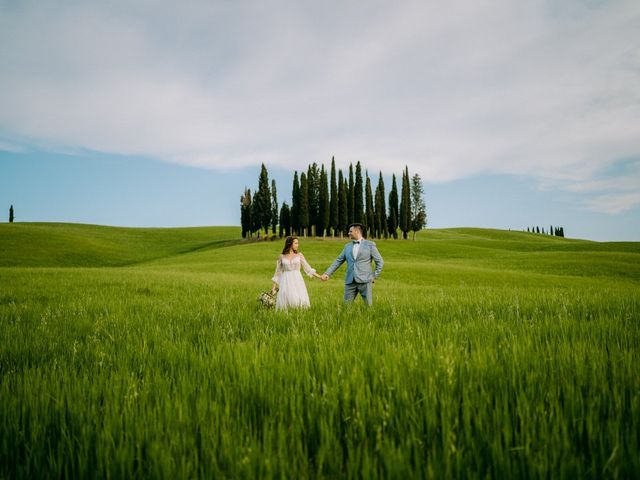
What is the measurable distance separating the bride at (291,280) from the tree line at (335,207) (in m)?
65.2

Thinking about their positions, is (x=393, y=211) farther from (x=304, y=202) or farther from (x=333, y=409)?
(x=333, y=409)

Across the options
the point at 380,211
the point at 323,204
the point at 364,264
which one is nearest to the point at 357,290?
the point at 364,264

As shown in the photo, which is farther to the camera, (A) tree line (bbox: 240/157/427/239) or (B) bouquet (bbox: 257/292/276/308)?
(A) tree line (bbox: 240/157/427/239)

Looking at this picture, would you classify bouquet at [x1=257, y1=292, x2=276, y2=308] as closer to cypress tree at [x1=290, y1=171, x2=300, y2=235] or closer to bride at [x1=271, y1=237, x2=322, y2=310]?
bride at [x1=271, y1=237, x2=322, y2=310]

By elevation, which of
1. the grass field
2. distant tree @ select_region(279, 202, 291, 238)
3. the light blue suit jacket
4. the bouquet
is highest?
distant tree @ select_region(279, 202, 291, 238)

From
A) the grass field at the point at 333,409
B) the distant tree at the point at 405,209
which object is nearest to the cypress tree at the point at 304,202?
the distant tree at the point at 405,209

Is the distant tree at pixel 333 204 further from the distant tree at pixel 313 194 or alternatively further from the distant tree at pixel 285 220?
the distant tree at pixel 285 220

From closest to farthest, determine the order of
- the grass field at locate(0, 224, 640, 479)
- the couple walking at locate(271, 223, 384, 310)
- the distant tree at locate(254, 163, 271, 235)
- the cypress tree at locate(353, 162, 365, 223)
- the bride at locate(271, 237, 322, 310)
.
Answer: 1. the grass field at locate(0, 224, 640, 479)
2. the bride at locate(271, 237, 322, 310)
3. the couple walking at locate(271, 223, 384, 310)
4. the cypress tree at locate(353, 162, 365, 223)
5. the distant tree at locate(254, 163, 271, 235)

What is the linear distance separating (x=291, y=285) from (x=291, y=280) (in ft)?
0.43

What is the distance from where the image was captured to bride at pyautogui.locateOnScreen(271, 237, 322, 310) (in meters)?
8.60

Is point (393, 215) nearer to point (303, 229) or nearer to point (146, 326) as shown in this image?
point (303, 229)

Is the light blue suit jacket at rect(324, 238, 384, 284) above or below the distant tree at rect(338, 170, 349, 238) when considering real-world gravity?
below

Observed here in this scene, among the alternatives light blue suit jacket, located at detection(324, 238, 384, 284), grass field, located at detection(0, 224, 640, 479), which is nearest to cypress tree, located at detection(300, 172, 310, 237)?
light blue suit jacket, located at detection(324, 238, 384, 284)

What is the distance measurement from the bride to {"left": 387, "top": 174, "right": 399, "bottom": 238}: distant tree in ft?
251
